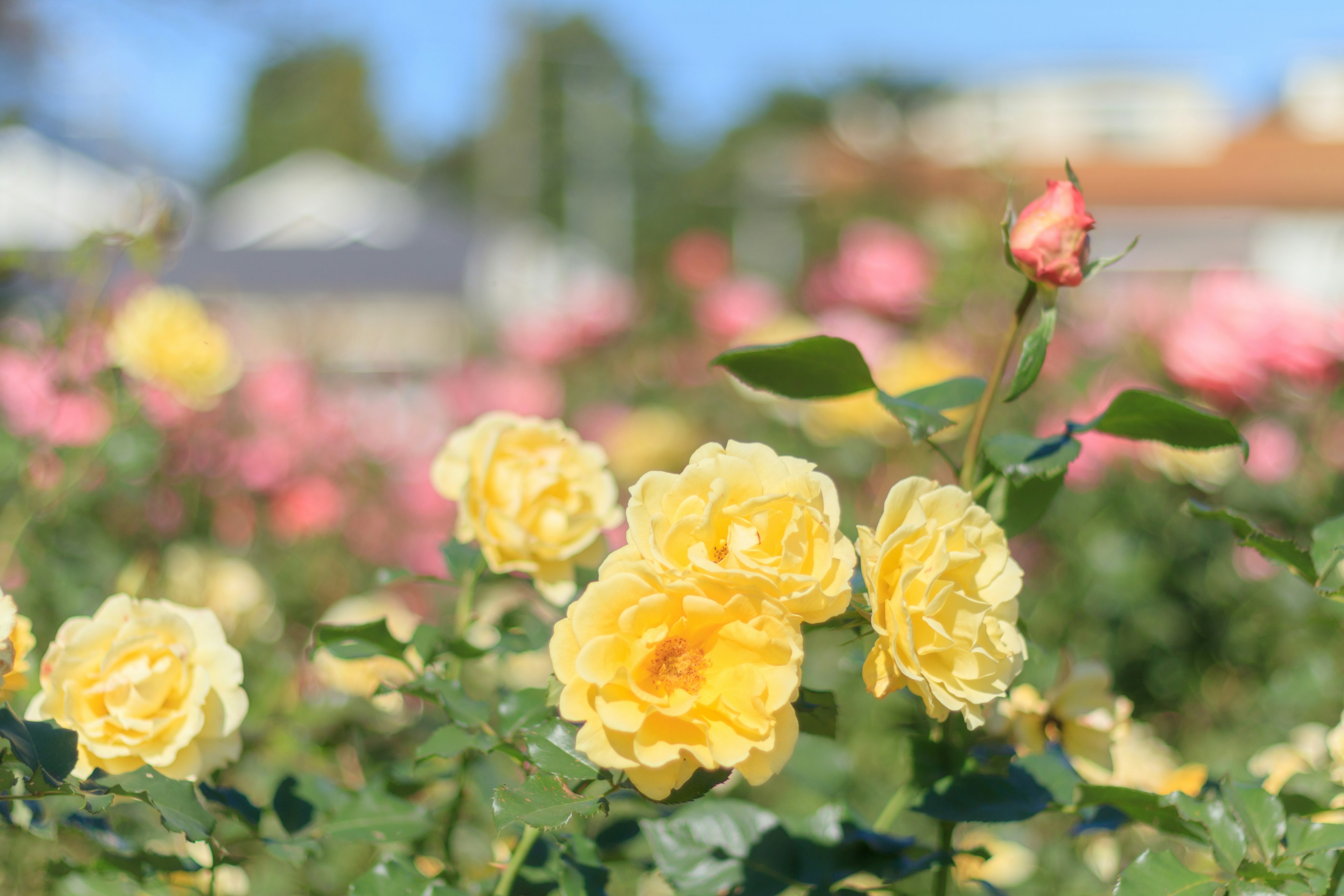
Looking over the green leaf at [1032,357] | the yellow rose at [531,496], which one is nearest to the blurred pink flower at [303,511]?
the yellow rose at [531,496]

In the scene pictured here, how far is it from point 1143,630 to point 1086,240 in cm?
143

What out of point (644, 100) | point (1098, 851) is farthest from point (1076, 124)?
point (1098, 851)

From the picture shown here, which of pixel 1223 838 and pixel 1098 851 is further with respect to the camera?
pixel 1098 851

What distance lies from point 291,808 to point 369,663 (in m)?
0.64

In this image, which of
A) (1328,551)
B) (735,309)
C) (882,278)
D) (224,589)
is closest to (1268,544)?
(1328,551)

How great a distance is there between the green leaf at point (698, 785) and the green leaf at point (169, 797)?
0.86 ft

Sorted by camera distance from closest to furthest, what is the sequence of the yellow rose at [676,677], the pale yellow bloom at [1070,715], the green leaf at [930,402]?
the yellow rose at [676,677] < the green leaf at [930,402] < the pale yellow bloom at [1070,715]

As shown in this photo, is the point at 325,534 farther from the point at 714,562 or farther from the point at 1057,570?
the point at 714,562

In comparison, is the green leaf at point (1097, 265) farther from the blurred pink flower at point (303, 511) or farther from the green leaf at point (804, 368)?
the blurred pink flower at point (303, 511)

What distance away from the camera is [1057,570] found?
2.12m

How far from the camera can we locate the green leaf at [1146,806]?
0.65m

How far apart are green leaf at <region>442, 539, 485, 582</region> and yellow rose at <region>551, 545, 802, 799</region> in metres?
0.31

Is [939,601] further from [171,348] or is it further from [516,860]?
[171,348]

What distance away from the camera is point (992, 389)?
664mm
